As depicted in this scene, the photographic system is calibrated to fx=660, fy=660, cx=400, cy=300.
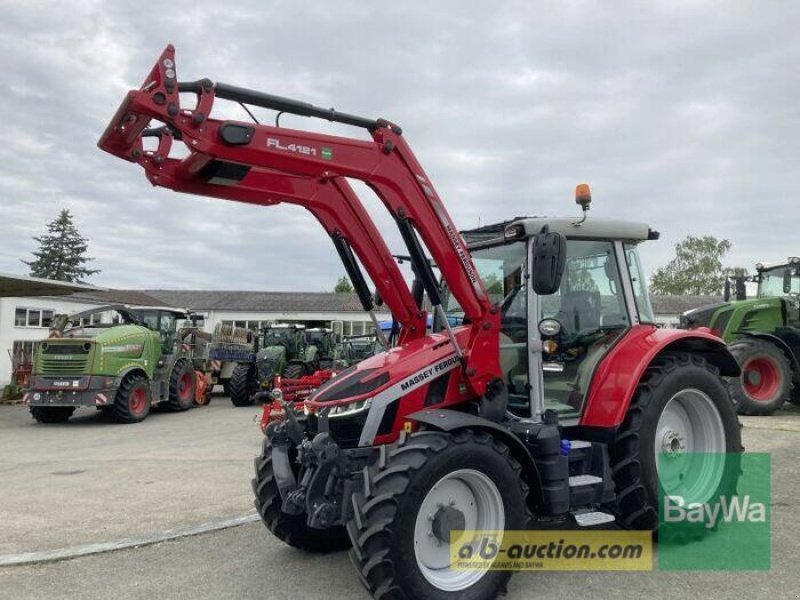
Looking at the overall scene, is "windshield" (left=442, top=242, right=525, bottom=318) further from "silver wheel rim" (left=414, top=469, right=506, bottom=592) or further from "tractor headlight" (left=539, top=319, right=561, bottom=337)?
"silver wheel rim" (left=414, top=469, right=506, bottom=592)

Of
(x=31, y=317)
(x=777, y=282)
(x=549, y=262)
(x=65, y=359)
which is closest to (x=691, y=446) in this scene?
(x=549, y=262)

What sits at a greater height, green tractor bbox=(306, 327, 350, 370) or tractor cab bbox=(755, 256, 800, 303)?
Answer: tractor cab bbox=(755, 256, 800, 303)

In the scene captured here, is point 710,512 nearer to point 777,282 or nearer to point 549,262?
point 549,262

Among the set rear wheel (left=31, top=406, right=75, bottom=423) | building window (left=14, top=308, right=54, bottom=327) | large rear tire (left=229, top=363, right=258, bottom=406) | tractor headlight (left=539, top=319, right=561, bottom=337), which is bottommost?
rear wheel (left=31, top=406, right=75, bottom=423)

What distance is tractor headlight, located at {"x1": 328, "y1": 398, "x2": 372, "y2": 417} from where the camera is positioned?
412 cm

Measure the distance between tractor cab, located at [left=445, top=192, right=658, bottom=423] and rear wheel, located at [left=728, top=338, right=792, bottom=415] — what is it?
8141mm

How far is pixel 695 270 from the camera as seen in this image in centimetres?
5591

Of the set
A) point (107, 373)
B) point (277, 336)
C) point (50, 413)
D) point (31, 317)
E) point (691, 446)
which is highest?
point (31, 317)

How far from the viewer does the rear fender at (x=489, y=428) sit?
3789 millimetres

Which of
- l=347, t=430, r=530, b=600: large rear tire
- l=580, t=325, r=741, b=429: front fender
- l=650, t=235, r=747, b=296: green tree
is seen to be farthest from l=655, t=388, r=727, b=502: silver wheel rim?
l=650, t=235, r=747, b=296: green tree

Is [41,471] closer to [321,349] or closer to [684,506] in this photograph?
[684,506]

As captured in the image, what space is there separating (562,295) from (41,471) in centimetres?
711

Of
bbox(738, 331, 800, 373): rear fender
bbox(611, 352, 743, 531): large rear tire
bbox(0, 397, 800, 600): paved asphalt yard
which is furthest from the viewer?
bbox(738, 331, 800, 373): rear fender

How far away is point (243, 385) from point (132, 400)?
335 cm
